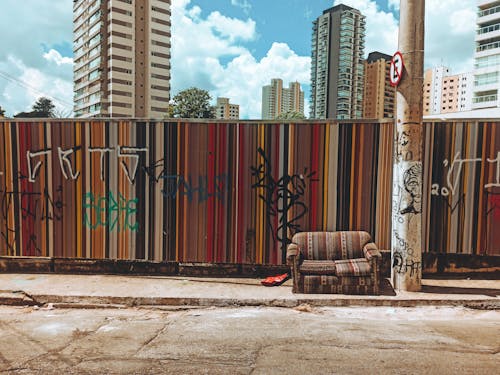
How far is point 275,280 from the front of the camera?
6781 mm

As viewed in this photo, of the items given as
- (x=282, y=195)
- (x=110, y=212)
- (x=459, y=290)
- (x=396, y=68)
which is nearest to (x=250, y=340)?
(x=282, y=195)

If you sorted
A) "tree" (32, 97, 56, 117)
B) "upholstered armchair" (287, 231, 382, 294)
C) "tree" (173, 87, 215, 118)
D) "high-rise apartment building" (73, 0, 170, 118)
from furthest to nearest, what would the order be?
"high-rise apartment building" (73, 0, 170, 118), "tree" (32, 97, 56, 117), "tree" (173, 87, 215, 118), "upholstered armchair" (287, 231, 382, 294)

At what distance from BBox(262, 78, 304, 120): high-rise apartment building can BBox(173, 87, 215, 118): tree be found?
68.0m

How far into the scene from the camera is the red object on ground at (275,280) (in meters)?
6.73

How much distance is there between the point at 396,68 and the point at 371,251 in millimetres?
2905

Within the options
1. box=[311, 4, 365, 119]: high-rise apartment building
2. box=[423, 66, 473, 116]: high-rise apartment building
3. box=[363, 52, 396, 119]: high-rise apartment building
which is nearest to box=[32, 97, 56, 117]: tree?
box=[311, 4, 365, 119]: high-rise apartment building

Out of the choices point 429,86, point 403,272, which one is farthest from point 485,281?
point 429,86

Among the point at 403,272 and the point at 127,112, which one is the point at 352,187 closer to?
the point at 403,272

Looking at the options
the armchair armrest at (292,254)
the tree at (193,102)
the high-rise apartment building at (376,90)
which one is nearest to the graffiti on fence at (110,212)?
the armchair armrest at (292,254)

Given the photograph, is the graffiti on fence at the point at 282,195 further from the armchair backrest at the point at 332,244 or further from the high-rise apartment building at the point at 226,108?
the high-rise apartment building at the point at 226,108

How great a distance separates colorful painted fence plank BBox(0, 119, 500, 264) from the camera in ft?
23.0

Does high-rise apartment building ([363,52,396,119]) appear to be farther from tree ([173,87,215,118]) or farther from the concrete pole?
the concrete pole

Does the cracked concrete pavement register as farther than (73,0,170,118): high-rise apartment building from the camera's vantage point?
No

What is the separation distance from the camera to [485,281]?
6961 millimetres
